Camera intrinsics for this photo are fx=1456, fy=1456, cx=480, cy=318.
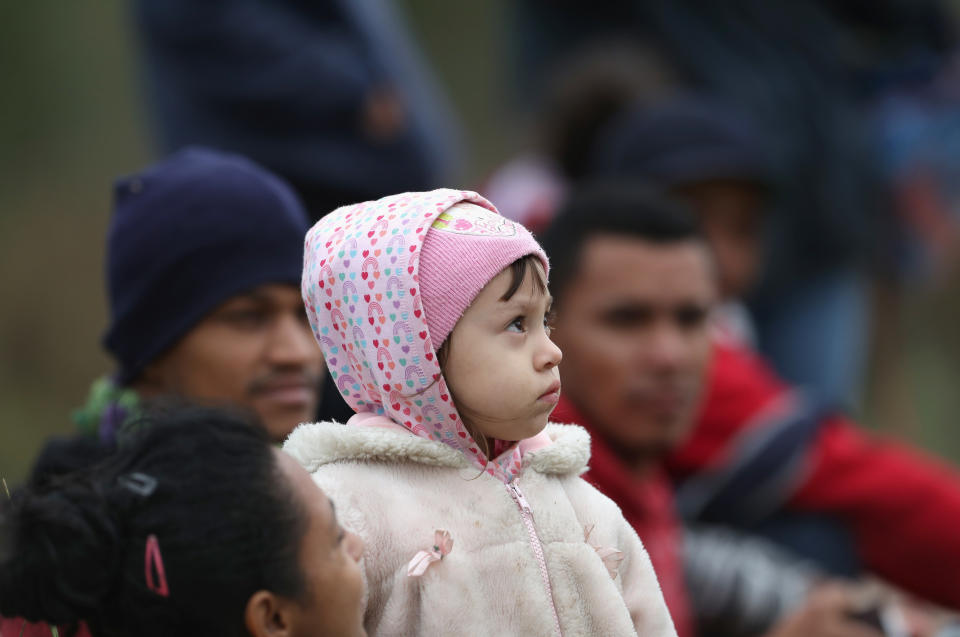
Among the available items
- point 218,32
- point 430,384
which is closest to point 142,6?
point 218,32

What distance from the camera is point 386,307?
173 cm

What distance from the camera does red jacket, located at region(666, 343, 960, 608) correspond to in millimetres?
4000

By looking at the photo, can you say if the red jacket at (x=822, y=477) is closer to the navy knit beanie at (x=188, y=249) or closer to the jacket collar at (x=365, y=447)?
the navy knit beanie at (x=188, y=249)

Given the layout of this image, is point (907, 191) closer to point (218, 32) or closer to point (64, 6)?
point (218, 32)

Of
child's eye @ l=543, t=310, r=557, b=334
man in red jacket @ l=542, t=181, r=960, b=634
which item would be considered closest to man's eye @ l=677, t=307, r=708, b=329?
man in red jacket @ l=542, t=181, r=960, b=634

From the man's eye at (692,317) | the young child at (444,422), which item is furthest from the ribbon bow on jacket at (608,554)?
the man's eye at (692,317)

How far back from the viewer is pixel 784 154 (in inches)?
220

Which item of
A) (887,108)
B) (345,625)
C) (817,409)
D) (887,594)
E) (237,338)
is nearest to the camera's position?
(345,625)

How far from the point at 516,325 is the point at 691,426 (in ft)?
6.78

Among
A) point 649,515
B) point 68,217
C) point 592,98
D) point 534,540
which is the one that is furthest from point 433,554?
point 68,217

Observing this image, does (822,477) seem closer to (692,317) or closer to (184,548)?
(692,317)

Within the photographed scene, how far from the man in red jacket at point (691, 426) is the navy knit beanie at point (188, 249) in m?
0.88

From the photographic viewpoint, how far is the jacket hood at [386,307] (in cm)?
172

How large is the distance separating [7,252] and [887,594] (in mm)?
A: 5206
